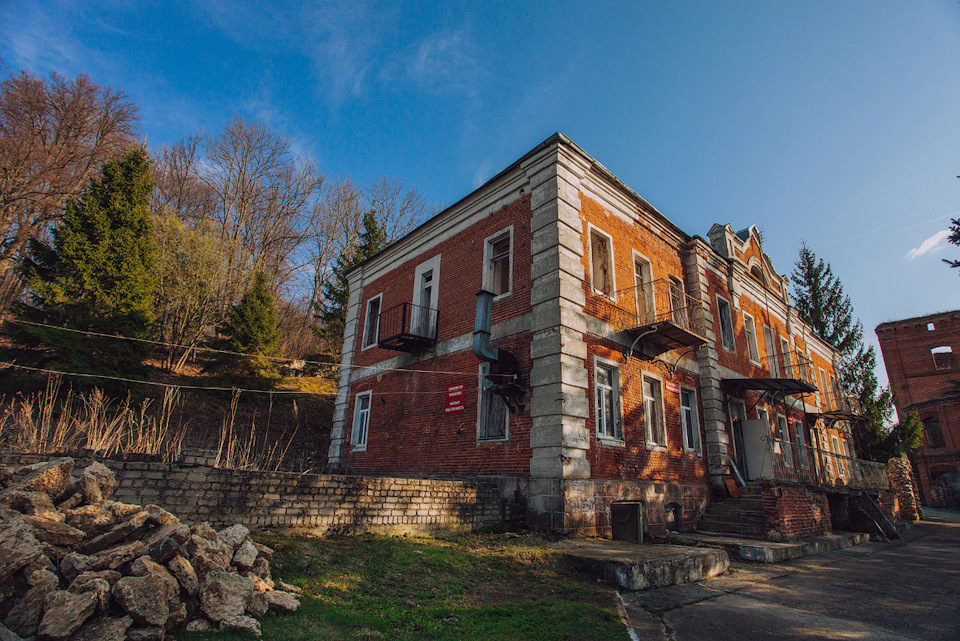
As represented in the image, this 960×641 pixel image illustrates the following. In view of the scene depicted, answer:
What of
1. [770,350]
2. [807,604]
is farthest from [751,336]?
[807,604]

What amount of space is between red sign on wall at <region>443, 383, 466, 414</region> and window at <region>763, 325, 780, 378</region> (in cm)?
1378

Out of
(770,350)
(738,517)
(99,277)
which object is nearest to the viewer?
(738,517)

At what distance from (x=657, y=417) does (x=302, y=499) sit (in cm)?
903

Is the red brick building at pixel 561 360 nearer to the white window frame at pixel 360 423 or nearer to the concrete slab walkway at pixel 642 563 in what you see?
the white window frame at pixel 360 423

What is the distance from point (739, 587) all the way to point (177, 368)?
20.7 meters

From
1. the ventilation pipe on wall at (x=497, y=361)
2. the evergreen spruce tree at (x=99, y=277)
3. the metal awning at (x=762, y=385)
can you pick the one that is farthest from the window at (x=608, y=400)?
the evergreen spruce tree at (x=99, y=277)

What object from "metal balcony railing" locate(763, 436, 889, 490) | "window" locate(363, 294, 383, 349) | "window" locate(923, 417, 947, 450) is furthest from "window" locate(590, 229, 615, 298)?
"window" locate(923, 417, 947, 450)

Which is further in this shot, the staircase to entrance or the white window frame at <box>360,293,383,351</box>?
the white window frame at <box>360,293,383,351</box>

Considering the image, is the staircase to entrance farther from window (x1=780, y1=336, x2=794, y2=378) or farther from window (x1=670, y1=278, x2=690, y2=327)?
window (x1=780, y1=336, x2=794, y2=378)

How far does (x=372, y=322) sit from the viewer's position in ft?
55.6

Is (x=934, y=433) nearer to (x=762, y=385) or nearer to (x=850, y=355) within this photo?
(x=850, y=355)

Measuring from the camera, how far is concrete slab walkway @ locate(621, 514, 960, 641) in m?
5.09

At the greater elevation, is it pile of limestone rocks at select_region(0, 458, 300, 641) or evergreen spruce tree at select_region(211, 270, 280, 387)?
evergreen spruce tree at select_region(211, 270, 280, 387)

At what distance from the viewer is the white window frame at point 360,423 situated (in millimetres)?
15062
